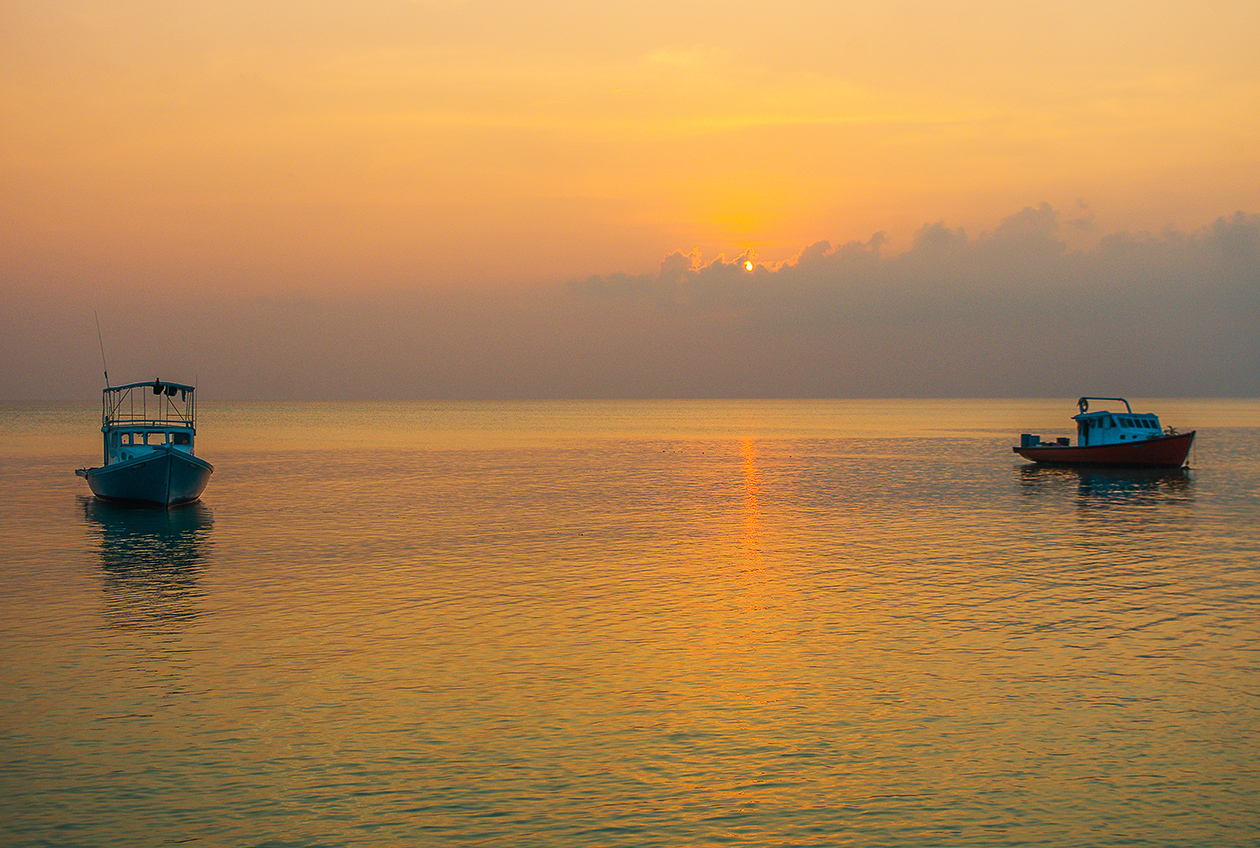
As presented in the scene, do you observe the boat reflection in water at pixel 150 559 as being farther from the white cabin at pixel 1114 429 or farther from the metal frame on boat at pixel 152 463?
the white cabin at pixel 1114 429

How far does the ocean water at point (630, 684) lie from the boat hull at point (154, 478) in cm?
491

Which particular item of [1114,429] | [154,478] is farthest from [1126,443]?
[154,478]

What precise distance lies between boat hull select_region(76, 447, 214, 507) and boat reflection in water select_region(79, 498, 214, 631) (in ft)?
2.90

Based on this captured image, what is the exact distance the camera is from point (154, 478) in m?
51.4

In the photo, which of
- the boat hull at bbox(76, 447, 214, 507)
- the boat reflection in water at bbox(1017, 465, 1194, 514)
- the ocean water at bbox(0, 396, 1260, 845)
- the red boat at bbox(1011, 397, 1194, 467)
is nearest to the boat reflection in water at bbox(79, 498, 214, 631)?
the ocean water at bbox(0, 396, 1260, 845)

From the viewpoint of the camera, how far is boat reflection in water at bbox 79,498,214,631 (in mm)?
27359

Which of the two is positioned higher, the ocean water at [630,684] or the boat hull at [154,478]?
the boat hull at [154,478]

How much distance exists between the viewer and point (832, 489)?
2717 inches

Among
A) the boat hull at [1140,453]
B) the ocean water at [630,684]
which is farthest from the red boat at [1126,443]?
the ocean water at [630,684]

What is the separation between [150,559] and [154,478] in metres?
15.6

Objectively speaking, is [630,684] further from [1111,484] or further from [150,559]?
[1111,484]

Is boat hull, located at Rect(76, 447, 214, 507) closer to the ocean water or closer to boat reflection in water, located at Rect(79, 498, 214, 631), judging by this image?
boat reflection in water, located at Rect(79, 498, 214, 631)

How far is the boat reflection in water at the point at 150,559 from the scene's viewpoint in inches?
1077

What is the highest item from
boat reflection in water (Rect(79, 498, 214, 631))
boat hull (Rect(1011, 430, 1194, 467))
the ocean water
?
boat hull (Rect(1011, 430, 1194, 467))
